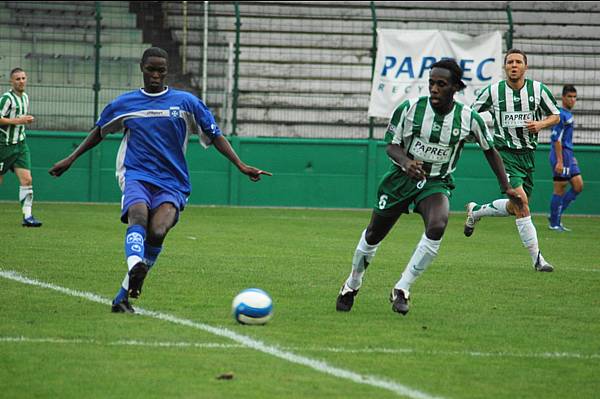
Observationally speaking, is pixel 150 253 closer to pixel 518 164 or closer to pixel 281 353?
pixel 281 353

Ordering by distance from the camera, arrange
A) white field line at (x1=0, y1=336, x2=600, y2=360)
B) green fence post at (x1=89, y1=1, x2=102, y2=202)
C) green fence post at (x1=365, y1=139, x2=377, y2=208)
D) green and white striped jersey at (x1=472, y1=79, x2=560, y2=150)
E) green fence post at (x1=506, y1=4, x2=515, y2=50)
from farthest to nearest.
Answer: green fence post at (x1=506, y1=4, x2=515, y2=50) → green fence post at (x1=365, y1=139, x2=377, y2=208) → green fence post at (x1=89, y1=1, x2=102, y2=202) → green and white striped jersey at (x1=472, y1=79, x2=560, y2=150) → white field line at (x1=0, y1=336, x2=600, y2=360)

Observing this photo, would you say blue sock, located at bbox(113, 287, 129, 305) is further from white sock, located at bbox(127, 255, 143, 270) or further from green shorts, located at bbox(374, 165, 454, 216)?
green shorts, located at bbox(374, 165, 454, 216)

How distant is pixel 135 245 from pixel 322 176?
594 inches

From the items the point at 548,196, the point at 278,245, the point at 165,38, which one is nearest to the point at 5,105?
the point at 278,245

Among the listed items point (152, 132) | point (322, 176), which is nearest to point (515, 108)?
point (152, 132)

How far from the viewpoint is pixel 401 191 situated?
8.89 meters

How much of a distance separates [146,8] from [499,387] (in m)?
20.5

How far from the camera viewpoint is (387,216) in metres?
8.95

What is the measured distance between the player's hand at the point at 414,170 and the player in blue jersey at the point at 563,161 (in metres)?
10.5

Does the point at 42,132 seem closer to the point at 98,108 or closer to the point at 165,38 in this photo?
the point at 98,108

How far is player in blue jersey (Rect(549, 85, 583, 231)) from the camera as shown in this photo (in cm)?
1852

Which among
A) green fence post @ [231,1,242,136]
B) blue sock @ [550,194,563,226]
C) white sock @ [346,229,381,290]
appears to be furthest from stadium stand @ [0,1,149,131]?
white sock @ [346,229,381,290]

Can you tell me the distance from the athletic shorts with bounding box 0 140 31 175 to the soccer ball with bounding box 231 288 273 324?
991cm

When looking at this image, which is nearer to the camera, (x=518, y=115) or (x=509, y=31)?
(x=518, y=115)
